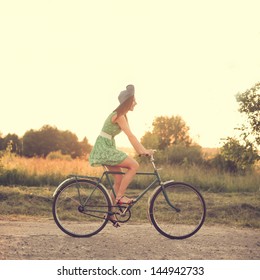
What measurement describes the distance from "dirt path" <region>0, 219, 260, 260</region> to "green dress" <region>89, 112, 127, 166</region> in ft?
3.70

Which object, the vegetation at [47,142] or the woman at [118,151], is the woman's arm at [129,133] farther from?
the vegetation at [47,142]

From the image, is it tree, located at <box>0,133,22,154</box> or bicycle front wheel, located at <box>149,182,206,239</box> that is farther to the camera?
tree, located at <box>0,133,22,154</box>

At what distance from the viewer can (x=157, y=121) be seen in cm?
3850

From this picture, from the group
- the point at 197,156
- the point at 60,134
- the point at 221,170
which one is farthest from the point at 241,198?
the point at 60,134

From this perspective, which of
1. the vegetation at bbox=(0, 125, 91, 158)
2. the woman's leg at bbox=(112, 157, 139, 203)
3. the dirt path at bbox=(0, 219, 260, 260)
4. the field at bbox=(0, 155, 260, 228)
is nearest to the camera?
the dirt path at bbox=(0, 219, 260, 260)

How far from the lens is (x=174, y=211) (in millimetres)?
7043

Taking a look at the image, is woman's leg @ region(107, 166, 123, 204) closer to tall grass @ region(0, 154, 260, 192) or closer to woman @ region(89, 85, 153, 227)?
woman @ region(89, 85, 153, 227)

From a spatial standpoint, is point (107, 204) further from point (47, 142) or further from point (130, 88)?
point (47, 142)

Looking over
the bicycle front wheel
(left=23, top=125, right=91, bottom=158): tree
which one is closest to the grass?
the bicycle front wheel

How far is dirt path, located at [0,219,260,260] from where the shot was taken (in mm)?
5941

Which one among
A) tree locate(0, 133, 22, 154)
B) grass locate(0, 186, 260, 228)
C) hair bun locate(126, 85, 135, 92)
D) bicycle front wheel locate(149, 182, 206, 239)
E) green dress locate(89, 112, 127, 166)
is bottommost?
grass locate(0, 186, 260, 228)

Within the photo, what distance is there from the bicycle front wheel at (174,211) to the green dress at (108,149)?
29.7 inches

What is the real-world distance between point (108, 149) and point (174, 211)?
1.36m
